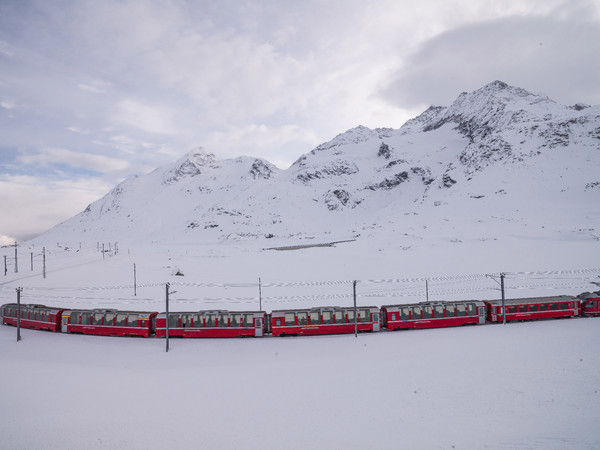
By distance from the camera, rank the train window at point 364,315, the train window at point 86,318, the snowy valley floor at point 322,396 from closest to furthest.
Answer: the snowy valley floor at point 322,396
the train window at point 364,315
the train window at point 86,318

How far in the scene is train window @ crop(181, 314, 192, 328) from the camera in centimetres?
2527

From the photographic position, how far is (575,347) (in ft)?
57.4

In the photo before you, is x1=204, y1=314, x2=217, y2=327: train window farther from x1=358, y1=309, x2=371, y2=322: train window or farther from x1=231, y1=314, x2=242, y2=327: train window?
x1=358, y1=309, x2=371, y2=322: train window

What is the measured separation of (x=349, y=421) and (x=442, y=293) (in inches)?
1118

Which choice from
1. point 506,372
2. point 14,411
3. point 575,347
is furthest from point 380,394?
point 14,411

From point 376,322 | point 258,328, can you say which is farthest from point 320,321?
point 258,328

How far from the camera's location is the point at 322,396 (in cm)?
1368

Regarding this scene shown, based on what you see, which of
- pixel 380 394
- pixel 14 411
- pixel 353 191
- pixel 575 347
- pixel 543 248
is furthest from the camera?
pixel 353 191

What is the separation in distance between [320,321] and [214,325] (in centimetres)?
821

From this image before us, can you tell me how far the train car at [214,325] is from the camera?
25.1m

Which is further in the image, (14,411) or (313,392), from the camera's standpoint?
(313,392)

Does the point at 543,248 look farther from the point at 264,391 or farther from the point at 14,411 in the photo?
the point at 14,411

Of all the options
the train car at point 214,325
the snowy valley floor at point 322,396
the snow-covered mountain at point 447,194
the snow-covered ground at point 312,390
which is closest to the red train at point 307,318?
the train car at point 214,325

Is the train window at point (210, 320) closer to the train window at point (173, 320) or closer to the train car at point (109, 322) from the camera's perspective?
the train window at point (173, 320)
